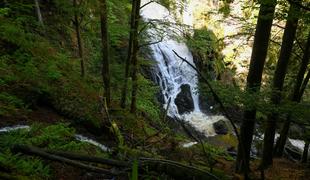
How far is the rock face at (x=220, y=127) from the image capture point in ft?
55.9

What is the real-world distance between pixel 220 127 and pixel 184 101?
258cm

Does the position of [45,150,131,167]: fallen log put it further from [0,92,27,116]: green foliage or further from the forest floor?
[0,92,27,116]: green foliage

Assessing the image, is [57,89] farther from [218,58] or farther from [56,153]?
[218,58]

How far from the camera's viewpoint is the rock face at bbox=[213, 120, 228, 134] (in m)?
17.0

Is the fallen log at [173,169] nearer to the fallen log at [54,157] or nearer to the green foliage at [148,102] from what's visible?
the fallen log at [54,157]

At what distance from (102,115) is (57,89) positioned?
1.30 meters

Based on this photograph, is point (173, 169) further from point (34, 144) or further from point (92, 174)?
point (34, 144)

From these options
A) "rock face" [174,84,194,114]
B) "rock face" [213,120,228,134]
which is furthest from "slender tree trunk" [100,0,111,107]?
"rock face" [174,84,194,114]

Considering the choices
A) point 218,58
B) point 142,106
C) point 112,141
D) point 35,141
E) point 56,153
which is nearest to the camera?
point 56,153

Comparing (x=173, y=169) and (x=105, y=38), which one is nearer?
(x=173, y=169)

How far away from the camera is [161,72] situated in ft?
59.5

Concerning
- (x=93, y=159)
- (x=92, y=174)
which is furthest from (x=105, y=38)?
(x=93, y=159)

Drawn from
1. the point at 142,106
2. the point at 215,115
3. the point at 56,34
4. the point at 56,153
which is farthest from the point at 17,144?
the point at 215,115

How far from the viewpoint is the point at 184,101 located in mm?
18828
